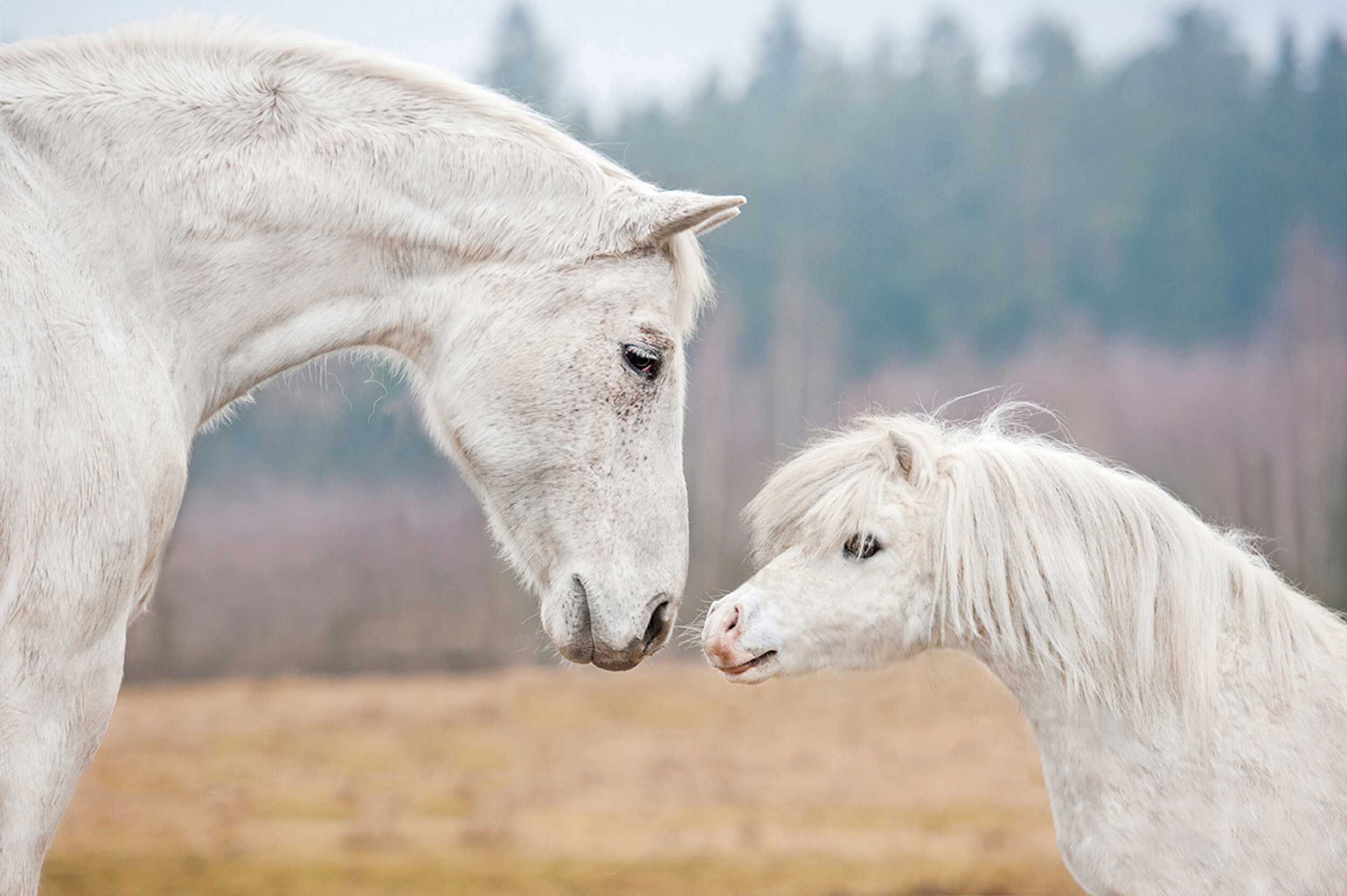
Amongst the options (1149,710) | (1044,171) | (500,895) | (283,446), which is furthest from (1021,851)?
(1044,171)

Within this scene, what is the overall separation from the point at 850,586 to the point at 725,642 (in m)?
0.32

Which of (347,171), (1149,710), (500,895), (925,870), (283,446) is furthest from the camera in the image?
(283,446)

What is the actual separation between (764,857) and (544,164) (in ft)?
17.3

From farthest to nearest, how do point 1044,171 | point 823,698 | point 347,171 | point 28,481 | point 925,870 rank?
point 1044,171, point 823,698, point 925,870, point 347,171, point 28,481

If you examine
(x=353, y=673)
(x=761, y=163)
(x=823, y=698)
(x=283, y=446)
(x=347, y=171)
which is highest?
(x=347, y=171)

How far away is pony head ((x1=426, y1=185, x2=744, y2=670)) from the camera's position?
1.52 metres

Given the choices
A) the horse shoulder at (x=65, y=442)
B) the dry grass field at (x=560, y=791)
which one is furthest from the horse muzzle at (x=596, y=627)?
the dry grass field at (x=560, y=791)

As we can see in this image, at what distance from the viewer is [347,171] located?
57.1 inches

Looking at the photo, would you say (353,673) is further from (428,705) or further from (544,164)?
(544,164)

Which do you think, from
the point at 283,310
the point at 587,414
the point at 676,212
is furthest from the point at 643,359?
the point at 283,310

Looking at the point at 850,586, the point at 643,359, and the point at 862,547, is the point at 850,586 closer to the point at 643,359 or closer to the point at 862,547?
the point at 862,547

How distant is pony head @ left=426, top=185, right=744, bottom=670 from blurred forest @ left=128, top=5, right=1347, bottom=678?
6.31 metres

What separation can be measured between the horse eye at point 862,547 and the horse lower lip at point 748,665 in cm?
29

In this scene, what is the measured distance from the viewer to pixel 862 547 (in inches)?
84.7
